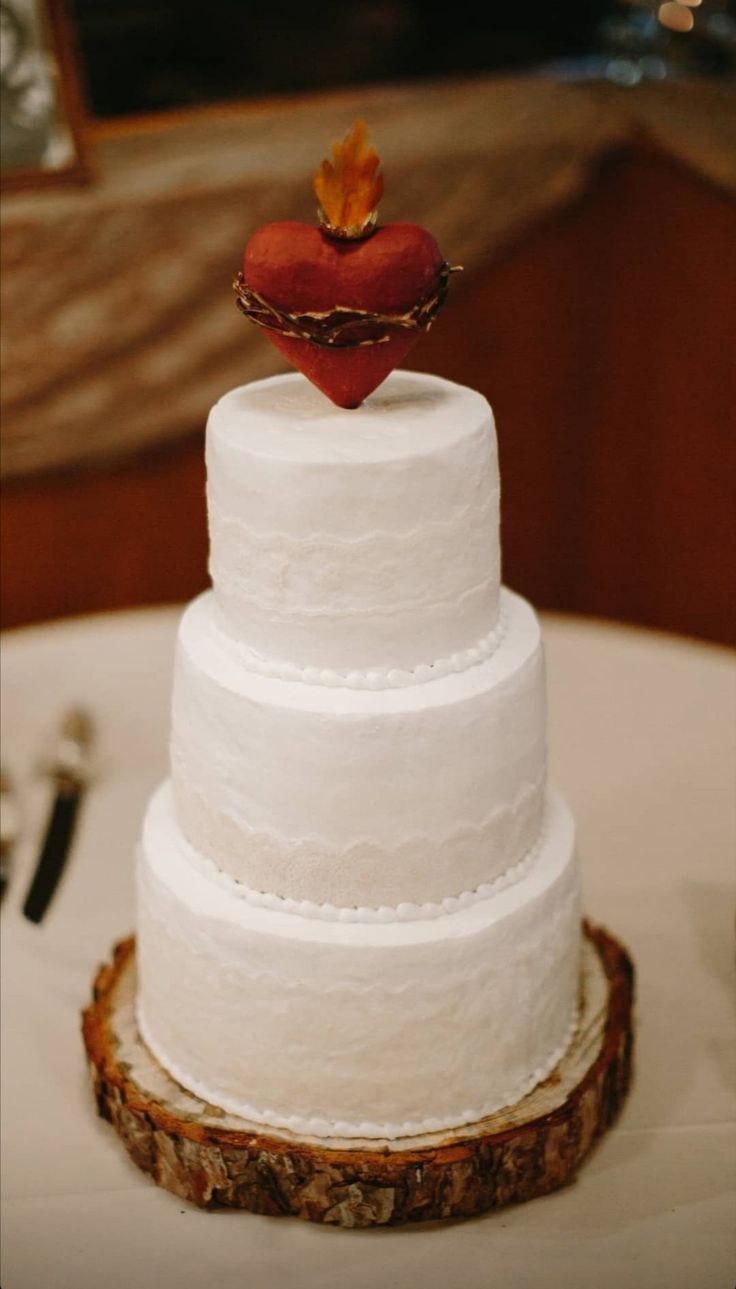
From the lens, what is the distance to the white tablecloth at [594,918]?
4.86ft

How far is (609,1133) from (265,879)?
527mm

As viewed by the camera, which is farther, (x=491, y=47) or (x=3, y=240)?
(x=491, y=47)

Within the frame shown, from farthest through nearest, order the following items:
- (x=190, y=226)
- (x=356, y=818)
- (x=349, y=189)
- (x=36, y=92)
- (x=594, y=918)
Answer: (x=190, y=226) → (x=36, y=92) → (x=594, y=918) → (x=356, y=818) → (x=349, y=189)

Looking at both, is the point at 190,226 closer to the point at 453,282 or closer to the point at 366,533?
the point at 453,282

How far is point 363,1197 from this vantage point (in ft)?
4.95

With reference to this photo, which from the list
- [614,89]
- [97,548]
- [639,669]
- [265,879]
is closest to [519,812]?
[265,879]

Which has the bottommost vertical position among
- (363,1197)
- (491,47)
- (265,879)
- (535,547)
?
(535,547)

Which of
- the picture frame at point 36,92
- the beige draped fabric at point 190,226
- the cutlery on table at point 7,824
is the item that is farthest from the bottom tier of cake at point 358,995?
the picture frame at point 36,92

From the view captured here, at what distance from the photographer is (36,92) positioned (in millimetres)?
2311

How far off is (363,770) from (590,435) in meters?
1.66

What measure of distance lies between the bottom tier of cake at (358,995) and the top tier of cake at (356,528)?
0.28 m

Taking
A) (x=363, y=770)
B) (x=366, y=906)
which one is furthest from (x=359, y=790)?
(x=366, y=906)

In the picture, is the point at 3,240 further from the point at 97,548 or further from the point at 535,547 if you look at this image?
the point at 535,547

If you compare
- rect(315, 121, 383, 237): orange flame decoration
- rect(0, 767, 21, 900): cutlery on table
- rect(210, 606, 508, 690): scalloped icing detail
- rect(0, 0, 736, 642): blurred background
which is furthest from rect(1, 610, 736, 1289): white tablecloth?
rect(315, 121, 383, 237): orange flame decoration
